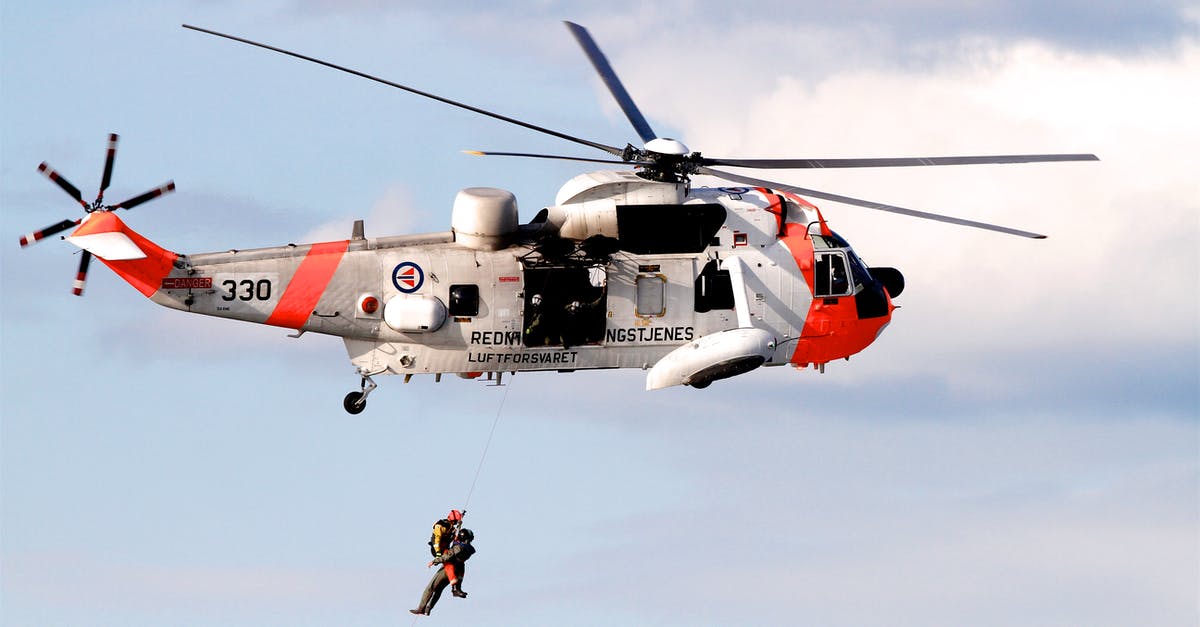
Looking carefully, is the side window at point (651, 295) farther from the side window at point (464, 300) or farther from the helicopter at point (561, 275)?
the side window at point (464, 300)

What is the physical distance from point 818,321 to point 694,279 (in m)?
3.01

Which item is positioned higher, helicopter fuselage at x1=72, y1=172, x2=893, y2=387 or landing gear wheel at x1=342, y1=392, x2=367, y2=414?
helicopter fuselage at x1=72, y1=172, x2=893, y2=387

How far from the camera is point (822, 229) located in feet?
141

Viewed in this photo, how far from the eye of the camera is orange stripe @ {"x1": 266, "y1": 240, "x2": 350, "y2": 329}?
40.2m

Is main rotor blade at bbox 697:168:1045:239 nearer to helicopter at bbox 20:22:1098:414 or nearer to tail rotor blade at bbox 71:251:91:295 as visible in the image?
helicopter at bbox 20:22:1098:414

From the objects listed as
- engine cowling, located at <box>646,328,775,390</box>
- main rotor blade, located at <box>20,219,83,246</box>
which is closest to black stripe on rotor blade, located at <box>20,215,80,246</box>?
main rotor blade, located at <box>20,219,83,246</box>

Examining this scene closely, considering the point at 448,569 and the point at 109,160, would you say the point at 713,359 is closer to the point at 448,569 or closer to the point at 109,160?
the point at 448,569

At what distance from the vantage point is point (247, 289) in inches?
1580

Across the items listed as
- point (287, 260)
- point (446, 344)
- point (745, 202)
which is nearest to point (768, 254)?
point (745, 202)

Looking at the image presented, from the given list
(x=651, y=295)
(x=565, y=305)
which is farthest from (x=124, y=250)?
(x=651, y=295)

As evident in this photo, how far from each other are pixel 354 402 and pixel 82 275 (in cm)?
577

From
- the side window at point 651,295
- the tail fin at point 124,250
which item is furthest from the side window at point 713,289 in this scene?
the tail fin at point 124,250

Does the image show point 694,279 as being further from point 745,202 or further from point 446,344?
point 446,344

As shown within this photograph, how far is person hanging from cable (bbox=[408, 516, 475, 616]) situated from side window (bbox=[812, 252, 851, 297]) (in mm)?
8889
